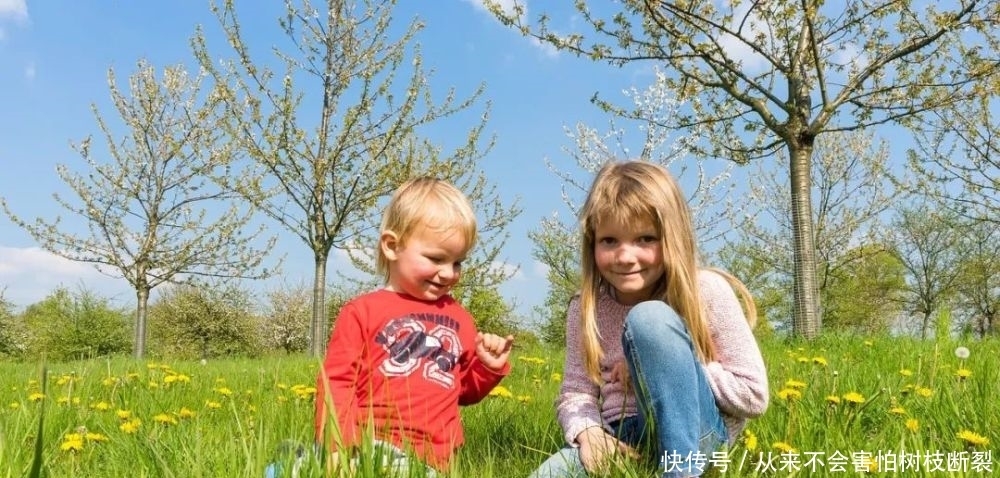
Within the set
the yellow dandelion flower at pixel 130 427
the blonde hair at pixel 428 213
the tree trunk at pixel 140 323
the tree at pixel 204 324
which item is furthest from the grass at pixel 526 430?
the tree at pixel 204 324

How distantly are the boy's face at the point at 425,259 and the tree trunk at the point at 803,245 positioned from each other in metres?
7.17

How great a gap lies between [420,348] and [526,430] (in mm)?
616

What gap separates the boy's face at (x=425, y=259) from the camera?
7.64 ft

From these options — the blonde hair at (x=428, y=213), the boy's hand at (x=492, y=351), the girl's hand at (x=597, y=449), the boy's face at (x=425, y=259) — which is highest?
the blonde hair at (x=428, y=213)

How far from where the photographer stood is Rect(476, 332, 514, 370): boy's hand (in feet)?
7.63

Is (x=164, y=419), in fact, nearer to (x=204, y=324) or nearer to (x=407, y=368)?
(x=407, y=368)

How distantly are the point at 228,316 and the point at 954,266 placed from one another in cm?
2608

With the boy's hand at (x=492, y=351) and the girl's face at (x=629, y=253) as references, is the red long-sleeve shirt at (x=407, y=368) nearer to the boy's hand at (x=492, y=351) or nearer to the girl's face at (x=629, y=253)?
the boy's hand at (x=492, y=351)

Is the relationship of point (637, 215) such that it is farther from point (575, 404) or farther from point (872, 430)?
point (872, 430)

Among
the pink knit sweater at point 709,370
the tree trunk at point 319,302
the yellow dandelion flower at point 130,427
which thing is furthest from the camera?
the tree trunk at point 319,302

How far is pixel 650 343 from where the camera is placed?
1958 mm

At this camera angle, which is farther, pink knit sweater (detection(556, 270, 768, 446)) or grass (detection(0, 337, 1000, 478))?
pink knit sweater (detection(556, 270, 768, 446))

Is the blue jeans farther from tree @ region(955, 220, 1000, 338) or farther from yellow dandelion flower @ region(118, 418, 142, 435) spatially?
tree @ region(955, 220, 1000, 338)

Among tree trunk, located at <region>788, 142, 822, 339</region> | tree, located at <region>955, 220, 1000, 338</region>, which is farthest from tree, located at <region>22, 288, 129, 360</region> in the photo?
tree, located at <region>955, 220, 1000, 338</region>
